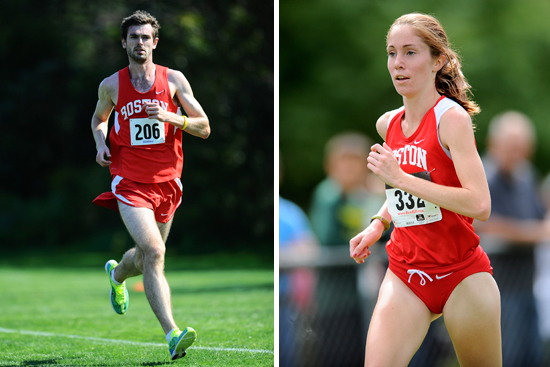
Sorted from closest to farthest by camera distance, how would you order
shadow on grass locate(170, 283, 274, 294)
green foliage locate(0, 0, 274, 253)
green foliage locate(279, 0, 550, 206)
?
shadow on grass locate(170, 283, 274, 294) < green foliage locate(0, 0, 274, 253) < green foliage locate(279, 0, 550, 206)

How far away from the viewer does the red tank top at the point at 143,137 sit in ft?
15.8

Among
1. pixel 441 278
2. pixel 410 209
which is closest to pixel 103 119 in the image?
pixel 410 209

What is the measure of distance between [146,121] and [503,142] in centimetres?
380

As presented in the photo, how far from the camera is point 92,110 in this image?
17.3 metres

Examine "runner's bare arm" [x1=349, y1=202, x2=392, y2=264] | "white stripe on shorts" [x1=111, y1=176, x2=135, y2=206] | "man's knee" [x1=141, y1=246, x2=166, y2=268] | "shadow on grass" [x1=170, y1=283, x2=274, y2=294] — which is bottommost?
"shadow on grass" [x1=170, y1=283, x2=274, y2=294]

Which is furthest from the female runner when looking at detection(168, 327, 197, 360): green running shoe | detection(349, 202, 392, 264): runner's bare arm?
detection(168, 327, 197, 360): green running shoe

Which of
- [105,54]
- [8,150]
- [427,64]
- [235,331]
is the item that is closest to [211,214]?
[105,54]

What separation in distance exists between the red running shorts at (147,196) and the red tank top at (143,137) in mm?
59

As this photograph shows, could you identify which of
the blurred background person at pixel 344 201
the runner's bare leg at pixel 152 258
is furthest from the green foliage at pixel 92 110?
the runner's bare leg at pixel 152 258

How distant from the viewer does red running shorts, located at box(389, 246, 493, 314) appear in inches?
139

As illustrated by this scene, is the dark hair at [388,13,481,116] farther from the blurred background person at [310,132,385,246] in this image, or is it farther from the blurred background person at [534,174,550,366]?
the blurred background person at [534,174,550,366]

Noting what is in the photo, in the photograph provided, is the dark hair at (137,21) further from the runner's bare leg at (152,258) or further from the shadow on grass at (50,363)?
the shadow on grass at (50,363)

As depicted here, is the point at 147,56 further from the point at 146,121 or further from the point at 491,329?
the point at 491,329

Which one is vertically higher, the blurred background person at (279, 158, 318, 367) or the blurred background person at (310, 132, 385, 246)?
the blurred background person at (310, 132, 385, 246)
